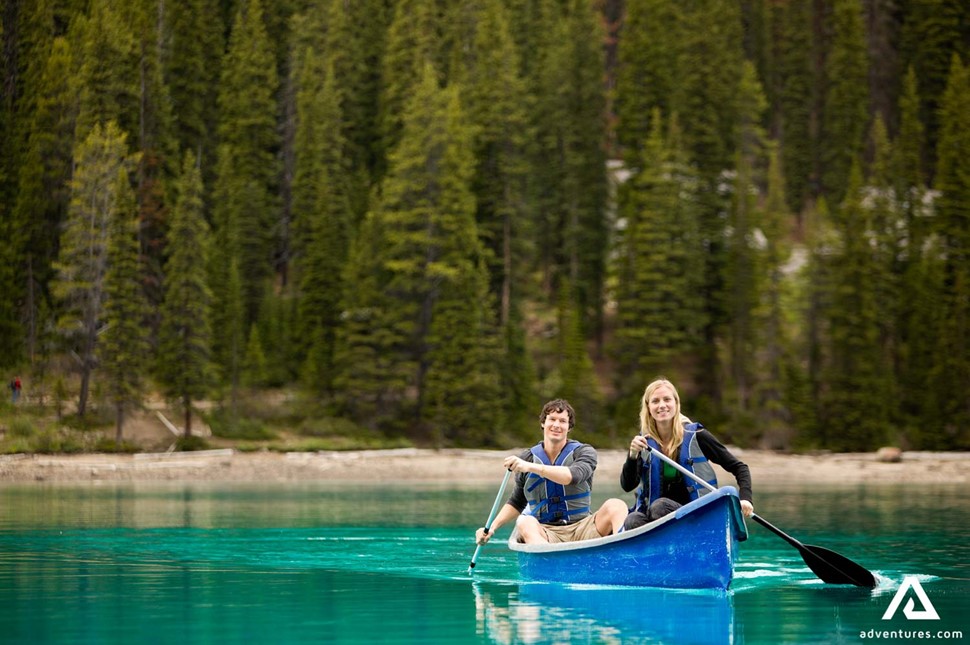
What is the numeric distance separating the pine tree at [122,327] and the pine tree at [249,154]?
1144 cm

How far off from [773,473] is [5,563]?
3524cm

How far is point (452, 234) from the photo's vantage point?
5684 centimetres

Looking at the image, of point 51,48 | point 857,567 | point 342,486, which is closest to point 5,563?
point 857,567

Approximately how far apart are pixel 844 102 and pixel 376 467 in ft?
156

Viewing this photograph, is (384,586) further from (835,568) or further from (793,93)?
(793,93)

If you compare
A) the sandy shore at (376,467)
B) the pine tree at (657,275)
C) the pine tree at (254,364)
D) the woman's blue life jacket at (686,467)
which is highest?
the pine tree at (657,275)

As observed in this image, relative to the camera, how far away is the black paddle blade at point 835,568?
14.4m

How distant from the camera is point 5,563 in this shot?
16.4 m

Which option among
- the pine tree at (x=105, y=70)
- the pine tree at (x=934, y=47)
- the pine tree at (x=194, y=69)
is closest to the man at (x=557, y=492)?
the pine tree at (x=105, y=70)

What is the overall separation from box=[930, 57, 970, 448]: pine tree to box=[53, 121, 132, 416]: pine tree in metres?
35.7

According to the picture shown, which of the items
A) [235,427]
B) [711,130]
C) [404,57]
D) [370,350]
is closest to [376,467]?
[235,427]

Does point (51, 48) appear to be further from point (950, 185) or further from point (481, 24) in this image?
point (950, 185)

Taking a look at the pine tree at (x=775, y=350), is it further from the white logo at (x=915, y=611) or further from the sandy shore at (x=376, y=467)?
the white logo at (x=915, y=611)

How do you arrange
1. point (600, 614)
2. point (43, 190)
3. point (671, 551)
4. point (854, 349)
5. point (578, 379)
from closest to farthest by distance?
point (600, 614), point (671, 551), point (578, 379), point (43, 190), point (854, 349)
